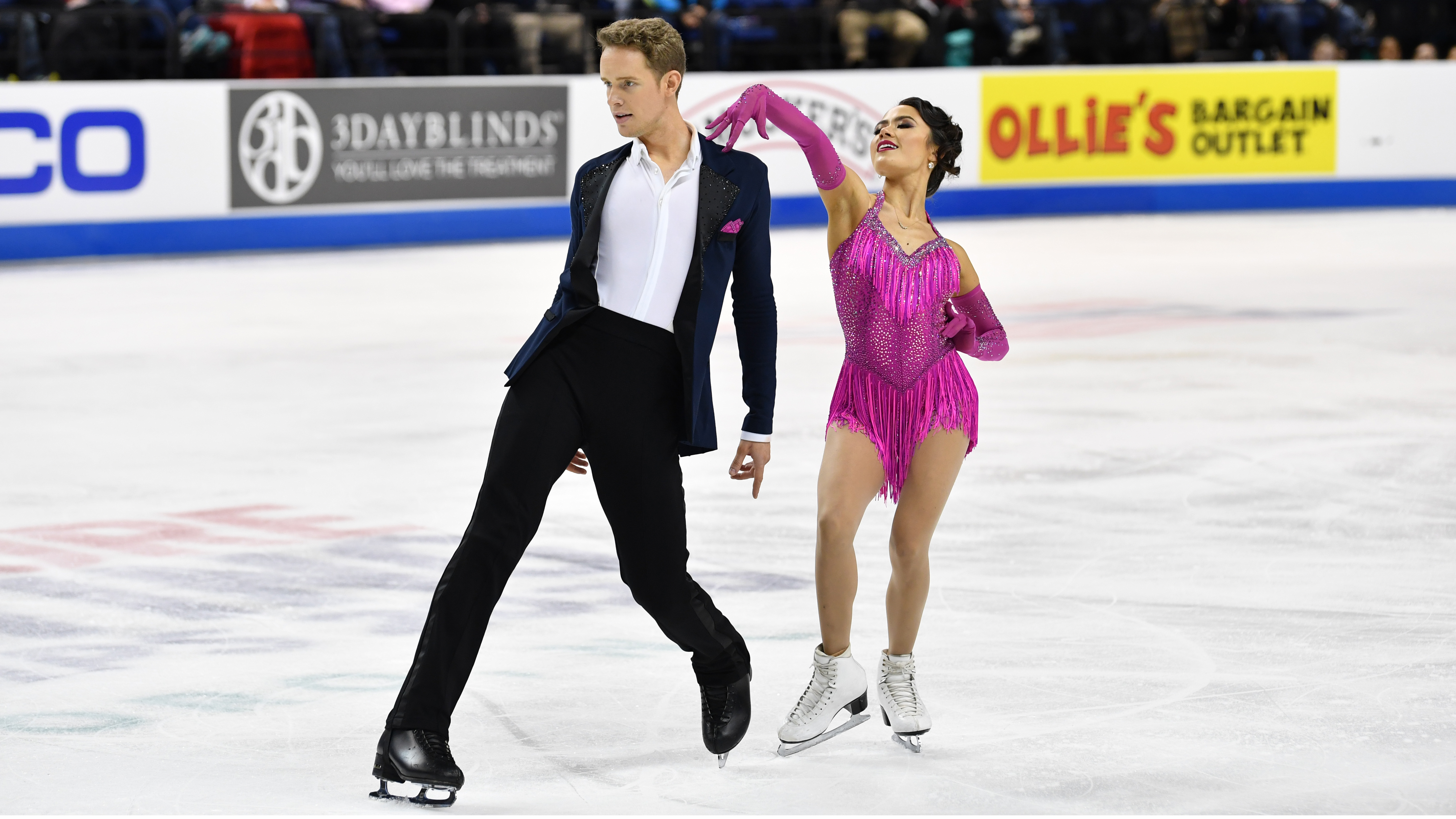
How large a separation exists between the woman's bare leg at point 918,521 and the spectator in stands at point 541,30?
39.3 feet

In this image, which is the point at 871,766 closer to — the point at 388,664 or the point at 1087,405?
the point at 388,664

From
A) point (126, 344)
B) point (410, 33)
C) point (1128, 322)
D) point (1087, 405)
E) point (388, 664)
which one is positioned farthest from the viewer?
point (410, 33)

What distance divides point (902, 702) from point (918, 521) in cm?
37

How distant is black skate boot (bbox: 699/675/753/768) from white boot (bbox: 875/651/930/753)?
1.03ft

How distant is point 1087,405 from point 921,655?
153 inches

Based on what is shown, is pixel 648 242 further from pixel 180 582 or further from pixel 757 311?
pixel 180 582

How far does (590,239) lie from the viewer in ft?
12.1

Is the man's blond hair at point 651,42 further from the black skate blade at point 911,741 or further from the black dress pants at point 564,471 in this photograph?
the black skate blade at point 911,741

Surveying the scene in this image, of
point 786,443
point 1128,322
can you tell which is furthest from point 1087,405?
point 1128,322

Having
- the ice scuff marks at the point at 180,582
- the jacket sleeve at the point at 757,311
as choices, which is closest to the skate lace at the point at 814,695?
the jacket sleeve at the point at 757,311

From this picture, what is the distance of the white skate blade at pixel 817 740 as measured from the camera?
406 centimetres

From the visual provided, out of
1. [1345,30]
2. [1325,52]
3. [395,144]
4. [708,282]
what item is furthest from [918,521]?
[1345,30]

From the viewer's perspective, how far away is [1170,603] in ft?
17.4

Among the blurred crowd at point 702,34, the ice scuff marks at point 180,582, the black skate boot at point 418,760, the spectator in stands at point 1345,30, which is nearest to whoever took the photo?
the black skate boot at point 418,760
